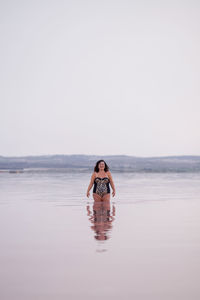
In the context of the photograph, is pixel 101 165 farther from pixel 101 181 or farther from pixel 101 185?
pixel 101 185

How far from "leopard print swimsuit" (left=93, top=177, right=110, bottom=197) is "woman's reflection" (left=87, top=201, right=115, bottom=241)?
0.35 m

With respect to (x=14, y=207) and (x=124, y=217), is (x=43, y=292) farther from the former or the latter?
(x=14, y=207)

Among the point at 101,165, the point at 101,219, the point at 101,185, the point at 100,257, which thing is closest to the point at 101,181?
the point at 101,185

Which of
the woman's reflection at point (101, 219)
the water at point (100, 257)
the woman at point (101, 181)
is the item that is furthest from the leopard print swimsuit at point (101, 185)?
the water at point (100, 257)

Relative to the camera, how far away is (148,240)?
7.88m

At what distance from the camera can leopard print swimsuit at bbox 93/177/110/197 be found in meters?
14.7

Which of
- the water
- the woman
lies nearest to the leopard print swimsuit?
the woman

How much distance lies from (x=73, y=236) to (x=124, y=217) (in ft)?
10.5

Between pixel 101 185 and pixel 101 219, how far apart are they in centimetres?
370

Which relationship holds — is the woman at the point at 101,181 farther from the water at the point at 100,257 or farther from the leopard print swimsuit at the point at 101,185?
the water at the point at 100,257

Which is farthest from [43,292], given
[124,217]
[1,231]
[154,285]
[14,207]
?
[14,207]

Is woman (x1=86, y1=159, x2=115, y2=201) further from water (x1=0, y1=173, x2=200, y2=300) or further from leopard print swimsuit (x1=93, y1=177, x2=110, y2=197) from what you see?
water (x1=0, y1=173, x2=200, y2=300)

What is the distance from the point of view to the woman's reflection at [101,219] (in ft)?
28.3

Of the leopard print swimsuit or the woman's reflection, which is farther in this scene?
the leopard print swimsuit
